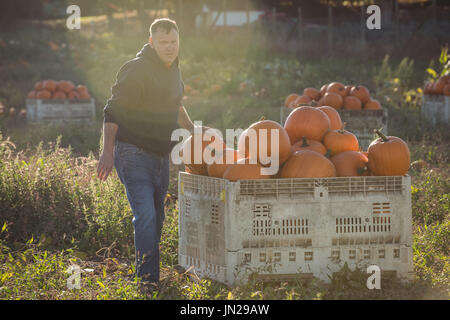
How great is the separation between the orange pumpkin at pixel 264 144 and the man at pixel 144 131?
53 cm

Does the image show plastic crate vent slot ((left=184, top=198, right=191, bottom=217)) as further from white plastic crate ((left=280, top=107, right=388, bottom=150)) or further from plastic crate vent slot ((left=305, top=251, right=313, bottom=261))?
white plastic crate ((left=280, top=107, right=388, bottom=150))

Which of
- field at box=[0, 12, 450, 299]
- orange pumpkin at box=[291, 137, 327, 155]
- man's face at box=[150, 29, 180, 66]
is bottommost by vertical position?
field at box=[0, 12, 450, 299]

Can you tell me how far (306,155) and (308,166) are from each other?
0.10 m

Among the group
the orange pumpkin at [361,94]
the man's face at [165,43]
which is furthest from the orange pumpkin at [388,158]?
the orange pumpkin at [361,94]

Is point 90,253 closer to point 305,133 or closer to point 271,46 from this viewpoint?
point 305,133

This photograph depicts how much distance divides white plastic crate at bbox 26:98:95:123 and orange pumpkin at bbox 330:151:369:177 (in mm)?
8368

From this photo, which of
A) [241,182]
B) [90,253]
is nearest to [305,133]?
[241,182]

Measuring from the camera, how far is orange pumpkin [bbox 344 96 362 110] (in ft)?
26.0

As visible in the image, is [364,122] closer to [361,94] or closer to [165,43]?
[361,94]

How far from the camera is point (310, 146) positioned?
4301 mm

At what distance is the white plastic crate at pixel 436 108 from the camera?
34.7ft

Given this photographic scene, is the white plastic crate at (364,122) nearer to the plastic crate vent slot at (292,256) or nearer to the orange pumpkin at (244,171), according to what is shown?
the orange pumpkin at (244,171)

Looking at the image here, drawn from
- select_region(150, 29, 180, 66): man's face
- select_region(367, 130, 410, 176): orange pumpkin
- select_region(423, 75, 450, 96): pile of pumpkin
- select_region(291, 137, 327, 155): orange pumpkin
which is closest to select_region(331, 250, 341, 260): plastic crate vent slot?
select_region(367, 130, 410, 176): orange pumpkin
